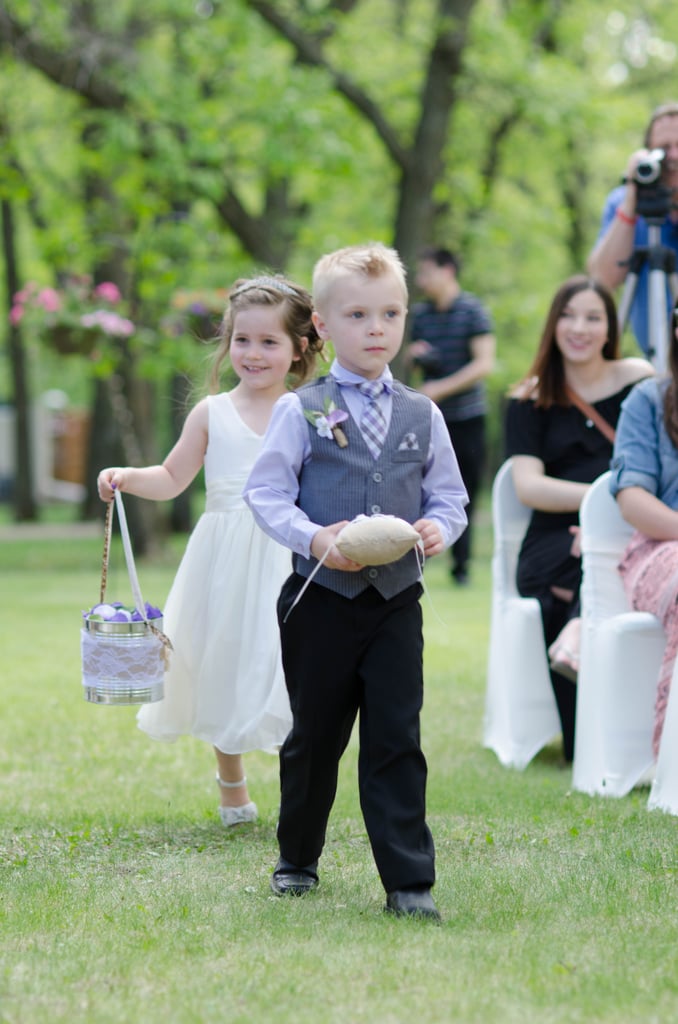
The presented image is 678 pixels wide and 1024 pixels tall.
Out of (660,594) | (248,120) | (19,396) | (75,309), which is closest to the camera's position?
(660,594)

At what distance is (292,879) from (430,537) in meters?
Result: 0.98

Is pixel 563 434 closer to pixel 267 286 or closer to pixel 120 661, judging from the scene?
pixel 267 286

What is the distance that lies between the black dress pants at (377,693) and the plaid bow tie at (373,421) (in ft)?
1.14

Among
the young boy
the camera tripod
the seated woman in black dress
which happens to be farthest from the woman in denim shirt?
the young boy

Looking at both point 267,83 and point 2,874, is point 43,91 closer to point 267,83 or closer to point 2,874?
point 267,83

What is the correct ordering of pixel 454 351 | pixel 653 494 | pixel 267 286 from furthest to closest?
1. pixel 454 351
2. pixel 653 494
3. pixel 267 286

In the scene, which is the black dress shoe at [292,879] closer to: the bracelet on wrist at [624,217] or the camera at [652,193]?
the camera at [652,193]

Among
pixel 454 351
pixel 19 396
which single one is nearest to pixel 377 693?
pixel 454 351

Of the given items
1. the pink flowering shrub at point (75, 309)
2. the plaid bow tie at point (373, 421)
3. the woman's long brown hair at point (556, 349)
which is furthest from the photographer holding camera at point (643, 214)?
the pink flowering shrub at point (75, 309)

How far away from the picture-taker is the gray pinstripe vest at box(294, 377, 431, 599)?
3.46m

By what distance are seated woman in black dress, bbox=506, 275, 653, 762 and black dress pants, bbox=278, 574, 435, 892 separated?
7.19ft

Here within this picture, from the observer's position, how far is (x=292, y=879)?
12.1 ft

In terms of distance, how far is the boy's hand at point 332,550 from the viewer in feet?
10.9

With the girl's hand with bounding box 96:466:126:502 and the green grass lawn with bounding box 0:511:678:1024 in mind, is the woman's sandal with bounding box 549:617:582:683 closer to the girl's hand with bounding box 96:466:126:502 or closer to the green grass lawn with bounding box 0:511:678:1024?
the green grass lawn with bounding box 0:511:678:1024
